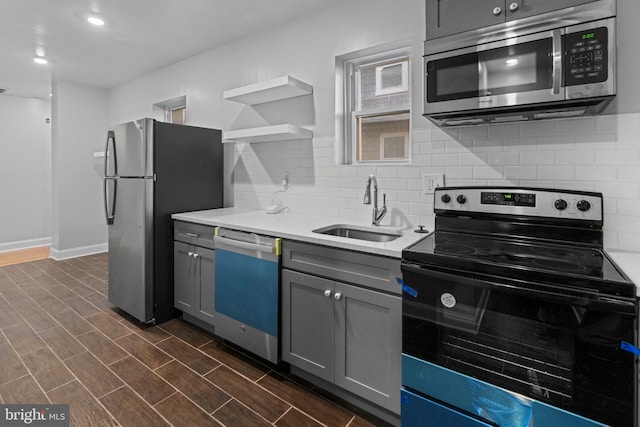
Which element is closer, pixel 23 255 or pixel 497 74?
pixel 497 74

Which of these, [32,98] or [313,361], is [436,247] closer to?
[313,361]

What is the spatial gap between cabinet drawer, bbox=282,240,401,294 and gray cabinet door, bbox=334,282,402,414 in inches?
2.0

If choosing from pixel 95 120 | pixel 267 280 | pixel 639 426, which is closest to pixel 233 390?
pixel 267 280

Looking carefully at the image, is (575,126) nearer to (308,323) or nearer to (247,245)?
(308,323)

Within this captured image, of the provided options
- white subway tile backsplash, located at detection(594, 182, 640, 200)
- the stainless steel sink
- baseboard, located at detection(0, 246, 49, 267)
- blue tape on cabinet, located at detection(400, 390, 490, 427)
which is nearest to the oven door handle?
blue tape on cabinet, located at detection(400, 390, 490, 427)

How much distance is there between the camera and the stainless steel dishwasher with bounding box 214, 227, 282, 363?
6.67 feet

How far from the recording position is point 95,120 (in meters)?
5.18

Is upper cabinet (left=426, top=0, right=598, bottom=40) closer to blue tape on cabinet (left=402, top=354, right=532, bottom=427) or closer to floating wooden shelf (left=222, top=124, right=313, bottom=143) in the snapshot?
floating wooden shelf (left=222, top=124, right=313, bottom=143)

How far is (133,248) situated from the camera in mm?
2787

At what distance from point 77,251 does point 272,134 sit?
426 cm

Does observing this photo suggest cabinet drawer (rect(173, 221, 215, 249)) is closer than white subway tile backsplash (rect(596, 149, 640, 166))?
No

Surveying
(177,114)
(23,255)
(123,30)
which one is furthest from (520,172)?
(23,255)

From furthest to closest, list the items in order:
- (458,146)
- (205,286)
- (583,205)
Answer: (205,286)
(458,146)
(583,205)

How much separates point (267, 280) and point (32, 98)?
20.6 feet
